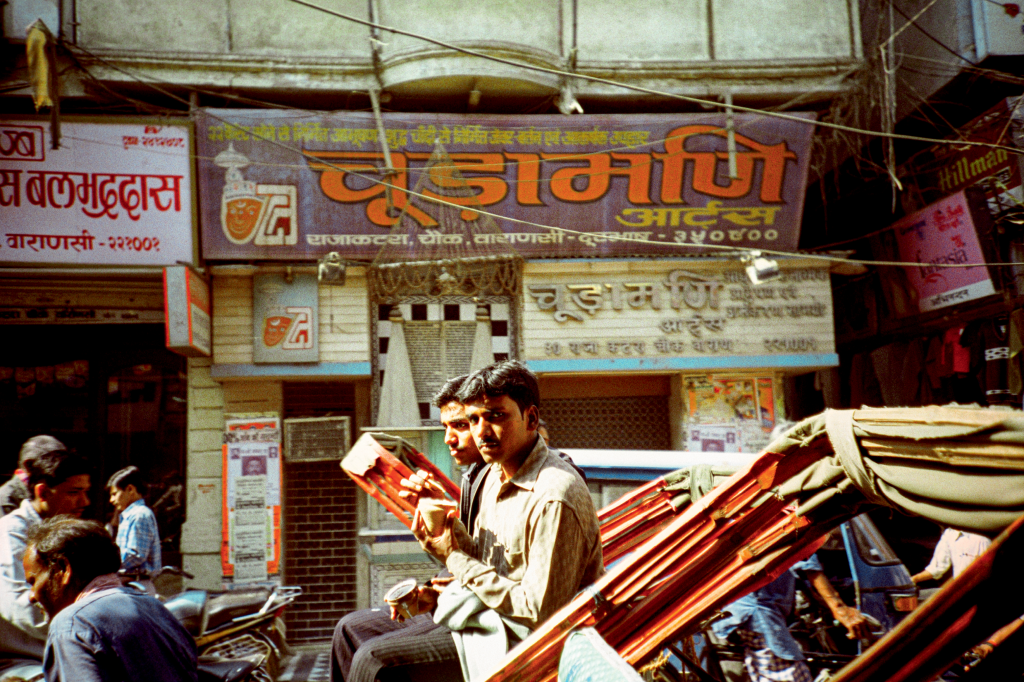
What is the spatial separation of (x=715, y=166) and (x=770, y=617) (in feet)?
18.9

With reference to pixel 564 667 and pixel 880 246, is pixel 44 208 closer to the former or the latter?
pixel 564 667

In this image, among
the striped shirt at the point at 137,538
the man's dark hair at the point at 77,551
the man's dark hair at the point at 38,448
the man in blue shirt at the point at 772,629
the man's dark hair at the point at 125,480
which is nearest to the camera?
the man's dark hair at the point at 77,551

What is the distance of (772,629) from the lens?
4457 millimetres

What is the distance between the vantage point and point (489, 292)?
879cm

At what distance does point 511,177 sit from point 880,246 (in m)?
5.12

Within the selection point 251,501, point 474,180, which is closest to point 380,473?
point 251,501

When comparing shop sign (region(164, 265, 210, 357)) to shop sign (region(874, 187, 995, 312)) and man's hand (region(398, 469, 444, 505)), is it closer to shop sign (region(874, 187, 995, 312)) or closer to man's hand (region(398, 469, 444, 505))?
man's hand (region(398, 469, 444, 505))

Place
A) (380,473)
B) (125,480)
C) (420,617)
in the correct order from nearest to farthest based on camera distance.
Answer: (420,617) → (380,473) → (125,480)

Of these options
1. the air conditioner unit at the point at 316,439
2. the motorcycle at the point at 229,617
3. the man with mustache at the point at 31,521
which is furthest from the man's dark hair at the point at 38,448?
the air conditioner unit at the point at 316,439

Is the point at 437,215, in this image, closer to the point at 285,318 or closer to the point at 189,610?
the point at 285,318

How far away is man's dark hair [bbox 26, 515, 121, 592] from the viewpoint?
2533 millimetres

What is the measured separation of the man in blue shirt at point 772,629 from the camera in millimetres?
4398

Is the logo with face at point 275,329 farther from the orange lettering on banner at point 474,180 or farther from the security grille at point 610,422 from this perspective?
the security grille at point 610,422

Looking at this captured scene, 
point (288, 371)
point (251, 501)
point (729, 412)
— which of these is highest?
point (288, 371)
